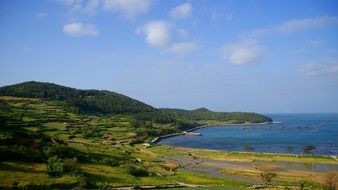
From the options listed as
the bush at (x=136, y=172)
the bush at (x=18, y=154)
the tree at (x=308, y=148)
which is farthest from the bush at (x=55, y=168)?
the tree at (x=308, y=148)

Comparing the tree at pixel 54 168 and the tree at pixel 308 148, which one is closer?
the tree at pixel 54 168

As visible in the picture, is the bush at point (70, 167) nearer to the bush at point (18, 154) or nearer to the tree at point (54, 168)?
the tree at point (54, 168)

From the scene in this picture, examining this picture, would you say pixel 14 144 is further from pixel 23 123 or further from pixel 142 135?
pixel 142 135

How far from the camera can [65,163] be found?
67.6 meters

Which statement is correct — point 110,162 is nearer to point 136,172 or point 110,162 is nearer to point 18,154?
point 136,172

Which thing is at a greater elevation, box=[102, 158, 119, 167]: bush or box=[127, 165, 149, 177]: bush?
box=[102, 158, 119, 167]: bush

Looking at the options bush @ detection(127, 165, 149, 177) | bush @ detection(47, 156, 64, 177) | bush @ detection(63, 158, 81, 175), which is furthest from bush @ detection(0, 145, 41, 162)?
bush @ detection(127, 165, 149, 177)

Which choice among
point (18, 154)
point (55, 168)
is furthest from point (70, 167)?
point (18, 154)

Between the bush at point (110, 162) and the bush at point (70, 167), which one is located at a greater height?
the bush at point (70, 167)

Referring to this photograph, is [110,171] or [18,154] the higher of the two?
[18,154]

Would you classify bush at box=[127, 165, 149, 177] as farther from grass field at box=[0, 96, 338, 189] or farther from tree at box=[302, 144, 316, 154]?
tree at box=[302, 144, 316, 154]

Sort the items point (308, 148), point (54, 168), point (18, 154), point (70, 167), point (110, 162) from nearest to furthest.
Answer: point (54, 168) < point (70, 167) < point (18, 154) < point (110, 162) < point (308, 148)

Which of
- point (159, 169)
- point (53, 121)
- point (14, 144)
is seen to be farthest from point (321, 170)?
point (53, 121)

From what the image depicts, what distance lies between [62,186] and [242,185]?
36.0 m
